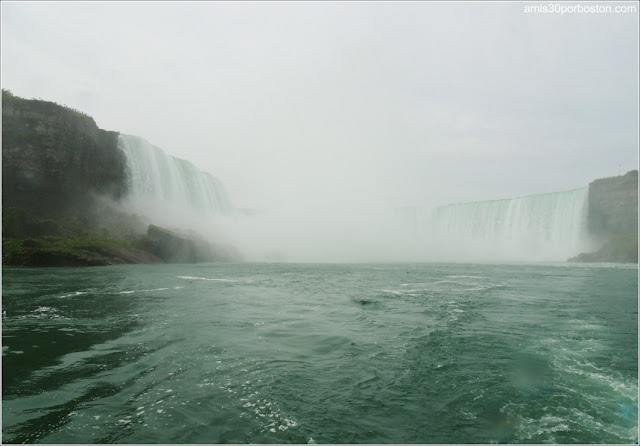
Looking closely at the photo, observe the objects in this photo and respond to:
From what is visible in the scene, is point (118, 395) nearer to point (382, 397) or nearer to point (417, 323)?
point (382, 397)

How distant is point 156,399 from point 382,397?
329cm

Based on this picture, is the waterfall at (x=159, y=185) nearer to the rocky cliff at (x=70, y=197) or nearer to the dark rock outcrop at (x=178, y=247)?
the rocky cliff at (x=70, y=197)

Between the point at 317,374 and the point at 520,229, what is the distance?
73.5 metres

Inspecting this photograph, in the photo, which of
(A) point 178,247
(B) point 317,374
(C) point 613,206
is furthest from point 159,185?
(C) point 613,206

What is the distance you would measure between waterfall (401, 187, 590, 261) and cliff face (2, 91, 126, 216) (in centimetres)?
5542

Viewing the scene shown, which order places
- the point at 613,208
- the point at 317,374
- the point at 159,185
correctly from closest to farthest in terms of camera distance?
the point at 317,374
the point at 159,185
the point at 613,208

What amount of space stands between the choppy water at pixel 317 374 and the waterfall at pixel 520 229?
192 ft

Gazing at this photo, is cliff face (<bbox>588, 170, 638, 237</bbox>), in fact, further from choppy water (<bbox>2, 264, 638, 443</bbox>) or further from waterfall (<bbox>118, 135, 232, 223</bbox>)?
waterfall (<bbox>118, 135, 232, 223</bbox>)

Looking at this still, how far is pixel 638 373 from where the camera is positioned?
6816mm

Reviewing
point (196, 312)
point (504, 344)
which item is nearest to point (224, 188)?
point (196, 312)

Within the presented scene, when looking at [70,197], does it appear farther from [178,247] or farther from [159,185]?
[178,247]

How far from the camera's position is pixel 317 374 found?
21.5ft

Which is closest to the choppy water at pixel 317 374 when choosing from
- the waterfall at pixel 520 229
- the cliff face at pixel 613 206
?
the waterfall at pixel 520 229

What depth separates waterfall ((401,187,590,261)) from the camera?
67.3m
